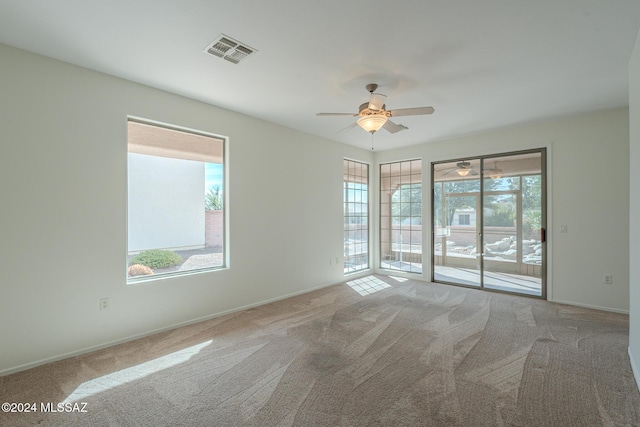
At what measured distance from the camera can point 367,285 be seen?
Answer: 5777 millimetres

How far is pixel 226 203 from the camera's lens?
4.19 m

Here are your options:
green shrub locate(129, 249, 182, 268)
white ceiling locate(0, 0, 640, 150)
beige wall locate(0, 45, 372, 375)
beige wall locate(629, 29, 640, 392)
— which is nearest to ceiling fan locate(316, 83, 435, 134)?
white ceiling locate(0, 0, 640, 150)

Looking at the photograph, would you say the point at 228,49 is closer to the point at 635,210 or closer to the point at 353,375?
the point at 353,375

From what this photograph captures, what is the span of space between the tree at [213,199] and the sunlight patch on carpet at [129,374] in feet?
5.95

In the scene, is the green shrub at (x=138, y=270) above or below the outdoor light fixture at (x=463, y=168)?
below

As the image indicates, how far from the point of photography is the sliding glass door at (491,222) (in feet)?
A: 16.2

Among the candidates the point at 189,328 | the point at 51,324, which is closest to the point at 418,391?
the point at 189,328

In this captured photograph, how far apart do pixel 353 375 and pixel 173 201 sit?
288cm

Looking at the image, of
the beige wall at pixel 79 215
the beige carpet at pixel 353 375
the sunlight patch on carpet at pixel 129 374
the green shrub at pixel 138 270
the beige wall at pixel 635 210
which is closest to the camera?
the beige carpet at pixel 353 375

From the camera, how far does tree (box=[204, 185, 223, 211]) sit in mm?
4117

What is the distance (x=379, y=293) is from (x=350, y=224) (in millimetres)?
1739

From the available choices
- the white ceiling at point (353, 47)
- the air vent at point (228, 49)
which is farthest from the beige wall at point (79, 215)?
the air vent at point (228, 49)

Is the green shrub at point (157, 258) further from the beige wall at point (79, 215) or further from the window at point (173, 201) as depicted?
the beige wall at point (79, 215)

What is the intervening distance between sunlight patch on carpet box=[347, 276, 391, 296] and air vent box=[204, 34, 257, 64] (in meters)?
3.97
